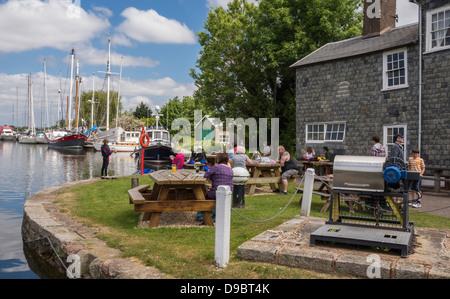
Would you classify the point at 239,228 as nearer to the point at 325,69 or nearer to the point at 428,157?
the point at 428,157

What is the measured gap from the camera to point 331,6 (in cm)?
2448

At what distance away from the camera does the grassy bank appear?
436 cm

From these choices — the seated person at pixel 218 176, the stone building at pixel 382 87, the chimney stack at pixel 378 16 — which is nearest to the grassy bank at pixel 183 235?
the seated person at pixel 218 176

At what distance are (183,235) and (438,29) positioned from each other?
13491mm

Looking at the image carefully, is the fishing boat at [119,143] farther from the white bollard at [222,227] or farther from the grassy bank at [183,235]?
Answer: the white bollard at [222,227]

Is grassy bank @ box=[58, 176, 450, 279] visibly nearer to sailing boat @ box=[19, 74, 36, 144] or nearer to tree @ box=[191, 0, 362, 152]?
Answer: tree @ box=[191, 0, 362, 152]

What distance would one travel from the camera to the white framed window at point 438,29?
13.9 m

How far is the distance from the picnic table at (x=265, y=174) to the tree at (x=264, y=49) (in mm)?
14728

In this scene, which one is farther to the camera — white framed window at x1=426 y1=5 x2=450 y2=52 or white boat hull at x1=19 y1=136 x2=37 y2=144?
white boat hull at x1=19 y1=136 x2=37 y2=144

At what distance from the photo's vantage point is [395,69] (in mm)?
16078

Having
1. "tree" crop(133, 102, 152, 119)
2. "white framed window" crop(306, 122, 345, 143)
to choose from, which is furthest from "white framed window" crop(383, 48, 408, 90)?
"tree" crop(133, 102, 152, 119)
